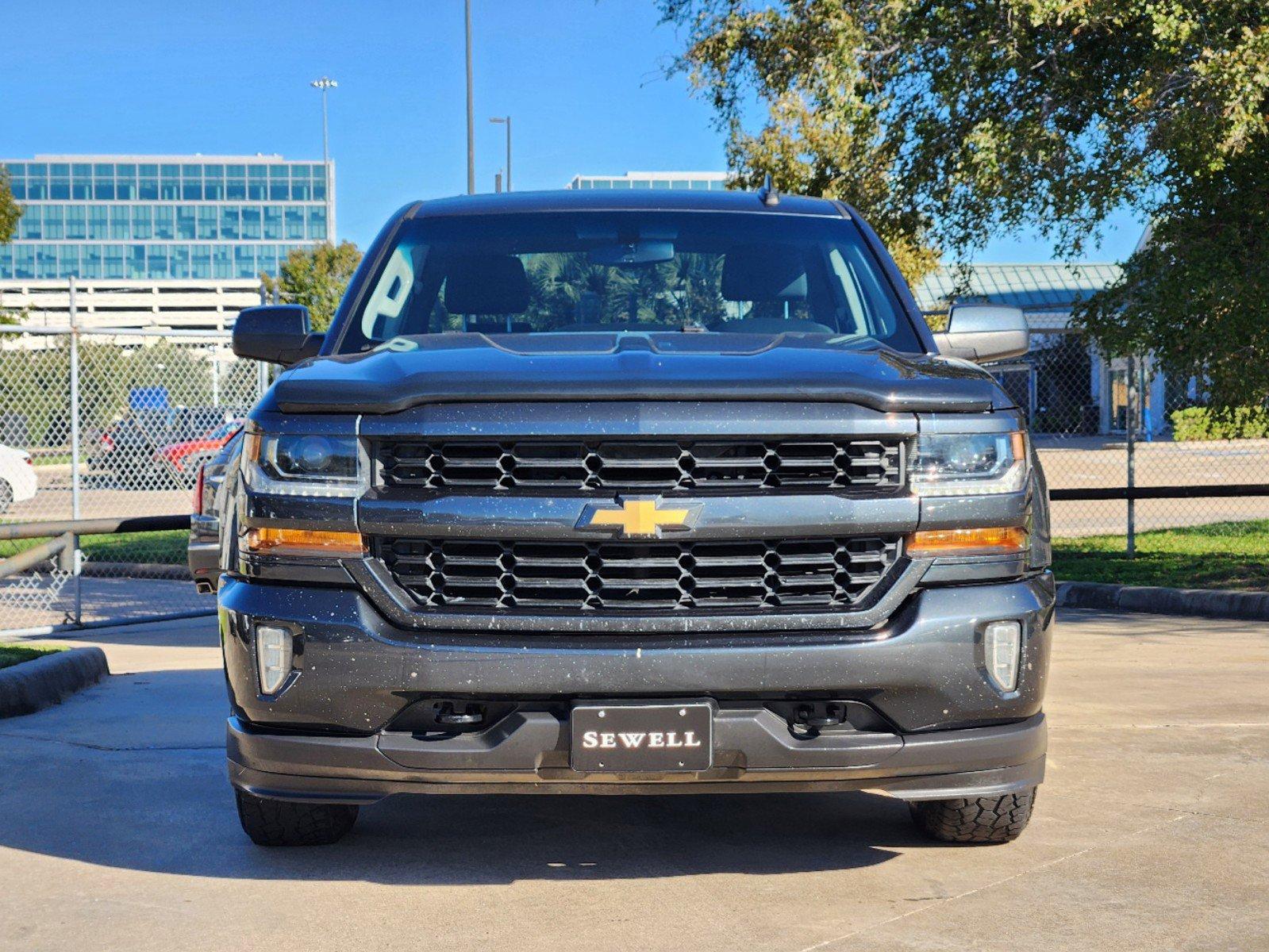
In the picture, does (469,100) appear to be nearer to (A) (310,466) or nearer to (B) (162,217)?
(A) (310,466)

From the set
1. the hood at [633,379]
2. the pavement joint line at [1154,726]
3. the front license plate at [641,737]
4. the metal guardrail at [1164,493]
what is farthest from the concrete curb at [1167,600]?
the front license plate at [641,737]

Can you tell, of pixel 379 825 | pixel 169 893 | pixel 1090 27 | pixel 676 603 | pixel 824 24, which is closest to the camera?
pixel 676 603

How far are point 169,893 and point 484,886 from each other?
846 millimetres

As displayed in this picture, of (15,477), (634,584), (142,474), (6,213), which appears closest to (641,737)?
(634,584)

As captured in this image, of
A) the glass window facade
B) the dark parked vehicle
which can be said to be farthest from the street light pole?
the glass window facade

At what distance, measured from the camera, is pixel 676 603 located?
4027 mm

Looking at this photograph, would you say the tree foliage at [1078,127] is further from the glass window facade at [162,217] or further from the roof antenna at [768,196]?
the glass window facade at [162,217]

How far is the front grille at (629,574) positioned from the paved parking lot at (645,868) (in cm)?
80

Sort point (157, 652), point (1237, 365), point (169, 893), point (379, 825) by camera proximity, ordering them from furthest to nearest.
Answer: point (1237, 365), point (157, 652), point (379, 825), point (169, 893)

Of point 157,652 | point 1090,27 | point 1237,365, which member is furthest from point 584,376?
point 1090,27

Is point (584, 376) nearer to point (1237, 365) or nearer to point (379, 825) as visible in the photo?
point (379, 825)

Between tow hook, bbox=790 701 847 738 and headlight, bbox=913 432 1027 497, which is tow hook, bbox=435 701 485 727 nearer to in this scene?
tow hook, bbox=790 701 847 738

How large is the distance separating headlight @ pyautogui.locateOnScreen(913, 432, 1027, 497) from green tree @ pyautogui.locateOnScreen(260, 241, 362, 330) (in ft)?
143

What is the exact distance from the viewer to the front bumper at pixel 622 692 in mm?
3951
